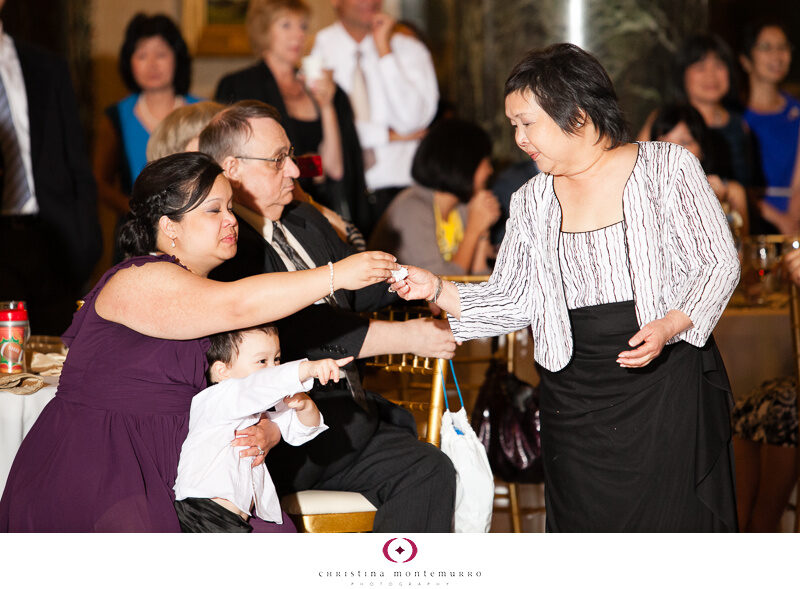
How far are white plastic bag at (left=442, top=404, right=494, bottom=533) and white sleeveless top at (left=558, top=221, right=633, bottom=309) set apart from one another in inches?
19.9

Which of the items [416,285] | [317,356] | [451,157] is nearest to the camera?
[416,285]

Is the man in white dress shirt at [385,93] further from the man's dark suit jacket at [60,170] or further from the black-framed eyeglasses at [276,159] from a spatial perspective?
the black-framed eyeglasses at [276,159]

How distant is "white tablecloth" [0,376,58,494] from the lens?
8.42 feet

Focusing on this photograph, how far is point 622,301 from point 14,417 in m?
1.65

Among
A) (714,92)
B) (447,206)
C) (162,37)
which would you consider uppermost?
(162,37)

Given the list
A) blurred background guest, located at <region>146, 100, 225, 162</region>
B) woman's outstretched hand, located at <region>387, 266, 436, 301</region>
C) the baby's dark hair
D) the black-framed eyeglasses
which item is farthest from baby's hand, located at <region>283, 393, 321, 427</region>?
blurred background guest, located at <region>146, 100, 225, 162</region>

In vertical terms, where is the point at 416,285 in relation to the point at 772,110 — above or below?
below

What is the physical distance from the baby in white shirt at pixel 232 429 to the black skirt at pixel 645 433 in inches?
26.3

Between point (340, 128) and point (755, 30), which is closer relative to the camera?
point (340, 128)

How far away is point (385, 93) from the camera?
560cm

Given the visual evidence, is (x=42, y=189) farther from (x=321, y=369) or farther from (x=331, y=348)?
(x=321, y=369)

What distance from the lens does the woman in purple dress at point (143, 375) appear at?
219 cm

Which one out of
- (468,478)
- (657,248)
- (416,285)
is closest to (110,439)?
(416,285)
